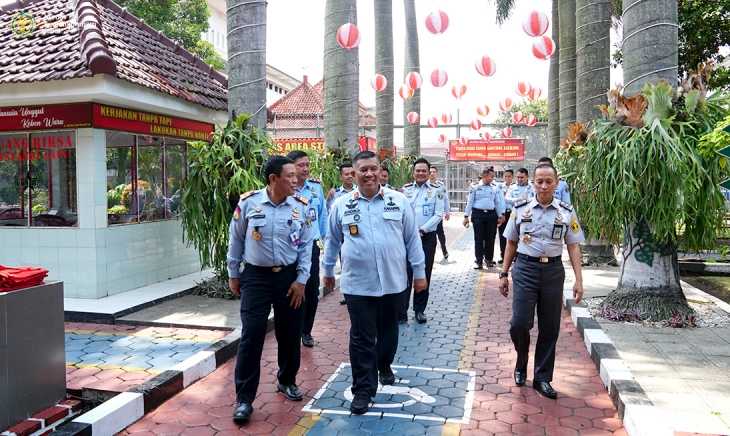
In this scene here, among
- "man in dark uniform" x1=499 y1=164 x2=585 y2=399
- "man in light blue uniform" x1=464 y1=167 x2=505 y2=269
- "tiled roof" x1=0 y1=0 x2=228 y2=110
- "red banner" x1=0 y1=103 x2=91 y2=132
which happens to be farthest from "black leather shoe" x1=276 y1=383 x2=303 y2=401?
"man in light blue uniform" x1=464 y1=167 x2=505 y2=269

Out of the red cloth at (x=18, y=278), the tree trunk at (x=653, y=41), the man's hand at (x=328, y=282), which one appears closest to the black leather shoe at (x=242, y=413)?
the man's hand at (x=328, y=282)

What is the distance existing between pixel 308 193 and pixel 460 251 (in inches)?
339

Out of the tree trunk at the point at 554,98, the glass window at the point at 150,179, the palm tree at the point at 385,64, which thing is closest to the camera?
the glass window at the point at 150,179

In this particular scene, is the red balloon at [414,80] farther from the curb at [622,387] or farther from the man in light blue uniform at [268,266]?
the man in light blue uniform at [268,266]

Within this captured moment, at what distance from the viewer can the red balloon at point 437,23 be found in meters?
12.5

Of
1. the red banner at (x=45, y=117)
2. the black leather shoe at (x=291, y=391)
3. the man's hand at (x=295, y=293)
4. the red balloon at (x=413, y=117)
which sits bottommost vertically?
the black leather shoe at (x=291, y=391)

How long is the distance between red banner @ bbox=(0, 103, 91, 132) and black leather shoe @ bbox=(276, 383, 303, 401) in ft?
16.1

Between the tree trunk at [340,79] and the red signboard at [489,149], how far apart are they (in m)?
19.1

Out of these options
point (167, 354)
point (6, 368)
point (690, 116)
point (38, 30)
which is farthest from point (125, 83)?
point (690, 116)

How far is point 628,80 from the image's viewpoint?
22.9 feet

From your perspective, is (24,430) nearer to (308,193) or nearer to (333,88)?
(308,193)

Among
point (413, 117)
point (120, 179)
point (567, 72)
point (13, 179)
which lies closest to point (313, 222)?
point (120, 179)

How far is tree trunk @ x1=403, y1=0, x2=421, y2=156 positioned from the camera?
722 inches

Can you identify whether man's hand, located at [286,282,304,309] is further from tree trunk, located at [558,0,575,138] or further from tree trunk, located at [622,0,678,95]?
tree trunk, located at [558,0,575,138]
